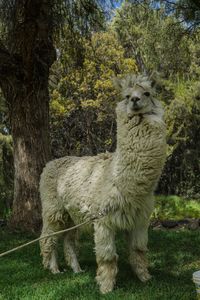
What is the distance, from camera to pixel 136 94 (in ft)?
14.7

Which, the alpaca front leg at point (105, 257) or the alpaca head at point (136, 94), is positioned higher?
the alpaca head at point (136, 94)

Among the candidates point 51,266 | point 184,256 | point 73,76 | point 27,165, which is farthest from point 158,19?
point 73,76

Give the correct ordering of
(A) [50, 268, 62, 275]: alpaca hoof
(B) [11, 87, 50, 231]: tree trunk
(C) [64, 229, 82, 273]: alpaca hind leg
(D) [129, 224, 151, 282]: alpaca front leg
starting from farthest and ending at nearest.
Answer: (B) [11, 87, 50, 231]: tree trunk < (C) [64, 229, 82, 273]: alpaca hind leg < (A) [50, 268, 62, 275]: alpaca hoof < (D) [129, 224, 151, 282]: alpaca front leg

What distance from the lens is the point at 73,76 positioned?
16.6m

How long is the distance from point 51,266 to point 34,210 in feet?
10.9

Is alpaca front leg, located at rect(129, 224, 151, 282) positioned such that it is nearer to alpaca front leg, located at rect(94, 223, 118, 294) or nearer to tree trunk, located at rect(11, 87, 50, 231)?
alpaca front leg, located at rect(94, 223, 118, 294)

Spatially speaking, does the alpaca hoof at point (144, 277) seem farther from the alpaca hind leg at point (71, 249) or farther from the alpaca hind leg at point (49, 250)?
the alpaca hind leg at point (49, 250)

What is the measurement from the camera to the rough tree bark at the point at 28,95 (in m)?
8.93

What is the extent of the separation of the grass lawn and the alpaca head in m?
1.76

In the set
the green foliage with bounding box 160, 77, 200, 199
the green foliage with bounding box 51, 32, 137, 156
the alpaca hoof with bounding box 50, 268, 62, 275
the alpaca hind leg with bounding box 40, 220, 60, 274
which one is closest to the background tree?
the alpaca hind leg with bounding box 40, 220, 60, 274

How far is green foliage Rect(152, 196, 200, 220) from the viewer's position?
43.4 ft

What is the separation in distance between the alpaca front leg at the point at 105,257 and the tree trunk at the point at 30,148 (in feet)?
14.6

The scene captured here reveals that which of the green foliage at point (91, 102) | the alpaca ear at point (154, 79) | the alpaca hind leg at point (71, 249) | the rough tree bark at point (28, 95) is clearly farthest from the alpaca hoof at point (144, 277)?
the green foliage at point (91, 102)

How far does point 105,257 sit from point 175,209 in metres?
9.57
